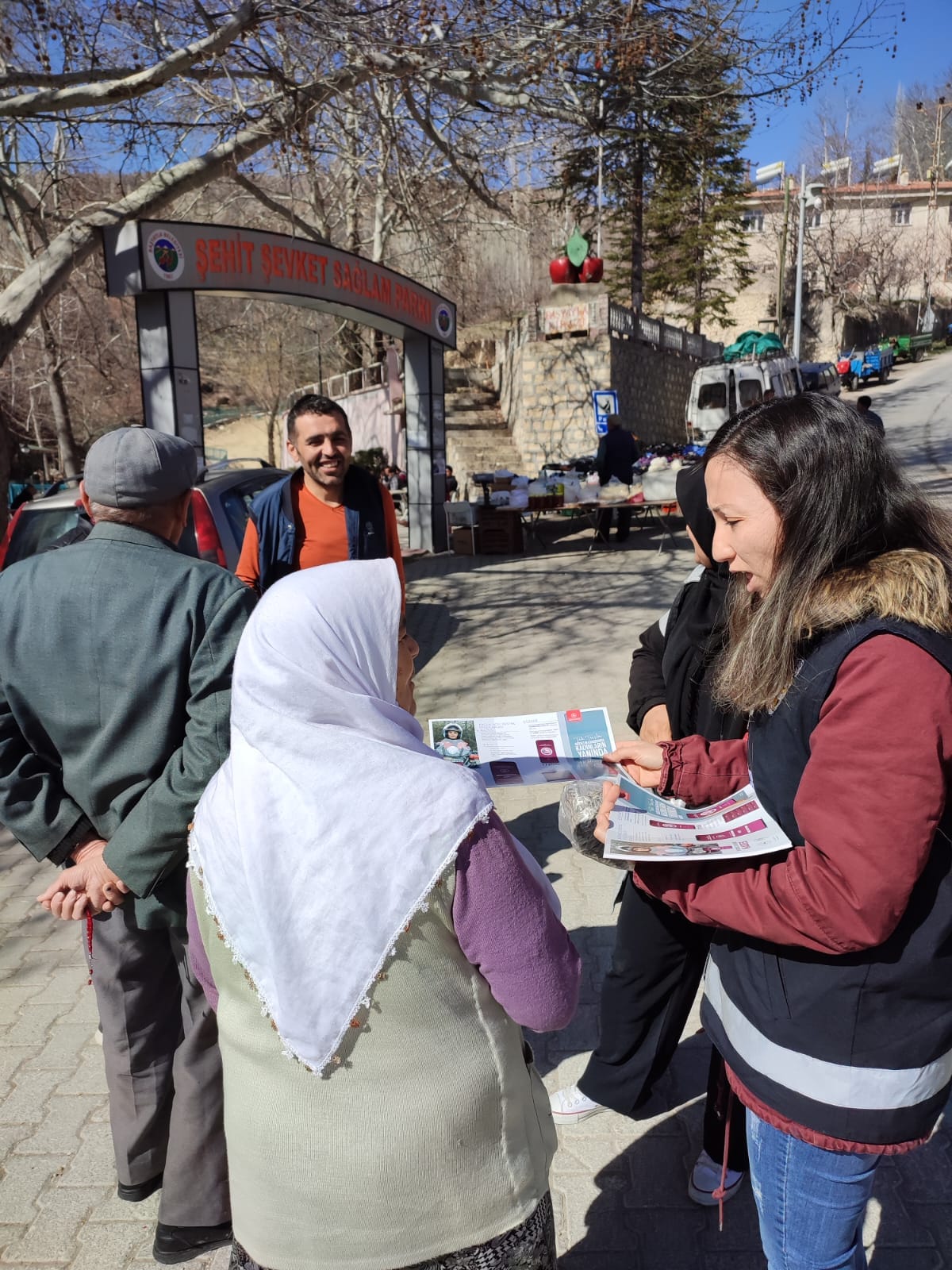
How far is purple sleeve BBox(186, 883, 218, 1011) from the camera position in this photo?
1.50m

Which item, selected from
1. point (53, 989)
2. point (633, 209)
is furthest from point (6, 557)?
point (633, 209)

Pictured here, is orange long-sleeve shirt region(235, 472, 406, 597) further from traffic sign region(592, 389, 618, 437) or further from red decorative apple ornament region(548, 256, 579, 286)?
red decorative apple ornament region(548, 256, 579, 286)

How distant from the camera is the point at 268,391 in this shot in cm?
3747

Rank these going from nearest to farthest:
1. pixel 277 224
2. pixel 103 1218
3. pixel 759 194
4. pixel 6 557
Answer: pixel 103 1218 < pixel 6 557 < pixel 277 224 < pixel 759 194

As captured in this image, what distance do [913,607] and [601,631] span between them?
7.23 m

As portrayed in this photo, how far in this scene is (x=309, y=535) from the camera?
4.04m

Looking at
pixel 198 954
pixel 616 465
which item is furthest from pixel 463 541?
pixel 198 954

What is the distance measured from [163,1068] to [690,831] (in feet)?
5.40

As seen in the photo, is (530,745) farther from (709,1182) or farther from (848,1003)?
(709,1182)

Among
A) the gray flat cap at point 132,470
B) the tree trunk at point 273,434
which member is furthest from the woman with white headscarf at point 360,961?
the tree trunk at point 273,434

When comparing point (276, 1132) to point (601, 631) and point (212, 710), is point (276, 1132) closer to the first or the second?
point (212, 710)

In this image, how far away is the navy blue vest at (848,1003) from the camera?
1338mm

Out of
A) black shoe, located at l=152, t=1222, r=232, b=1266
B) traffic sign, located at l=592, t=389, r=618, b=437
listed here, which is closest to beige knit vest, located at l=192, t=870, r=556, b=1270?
black shoe, located at l=152, t=1222, r=232, b=1266

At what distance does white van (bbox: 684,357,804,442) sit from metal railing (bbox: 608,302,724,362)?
107 inches
